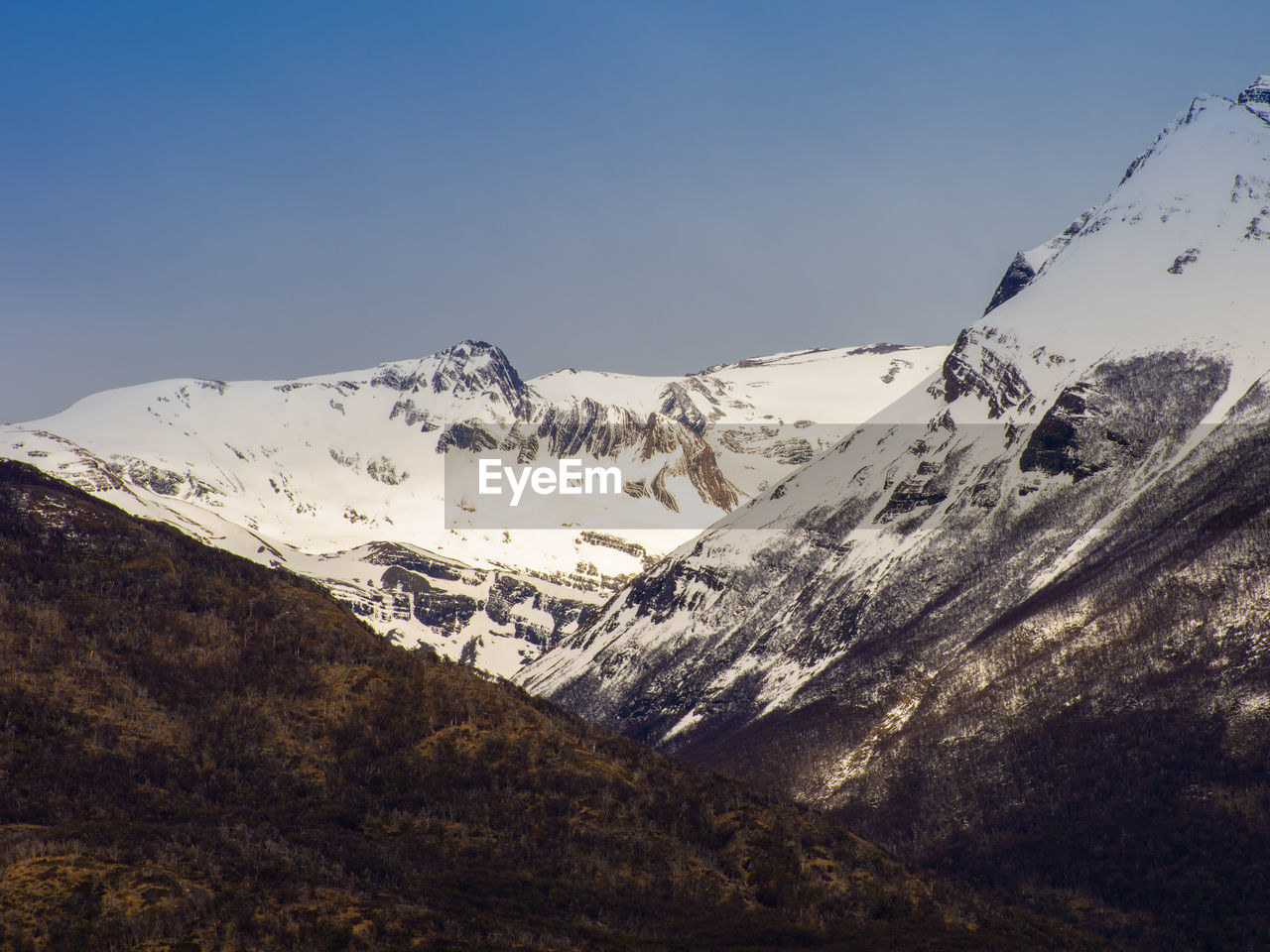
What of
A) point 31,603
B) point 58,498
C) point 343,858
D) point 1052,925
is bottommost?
point 1052,925

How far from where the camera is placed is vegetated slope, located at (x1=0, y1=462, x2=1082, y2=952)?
4660 inches

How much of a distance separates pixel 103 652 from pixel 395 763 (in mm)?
34400

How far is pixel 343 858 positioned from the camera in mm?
132875

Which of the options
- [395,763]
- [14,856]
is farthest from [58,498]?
[14,856]

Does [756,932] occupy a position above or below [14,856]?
below

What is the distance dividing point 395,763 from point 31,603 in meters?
45.0

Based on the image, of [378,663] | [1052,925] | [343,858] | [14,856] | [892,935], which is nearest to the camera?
[14,856]

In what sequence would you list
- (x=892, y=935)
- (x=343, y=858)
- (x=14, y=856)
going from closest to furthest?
1. (x=14, y=856)
2. (x=343, y=858)
3. (x=892, y=935)

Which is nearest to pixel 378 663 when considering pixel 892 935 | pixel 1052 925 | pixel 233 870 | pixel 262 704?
pixel 262 704

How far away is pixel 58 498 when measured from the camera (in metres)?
181

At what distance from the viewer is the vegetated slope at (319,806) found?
118m

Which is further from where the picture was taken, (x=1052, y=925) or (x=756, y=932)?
(x=1052, y=925)

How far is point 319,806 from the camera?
14288cm

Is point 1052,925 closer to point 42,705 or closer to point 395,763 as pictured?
point 395,763
